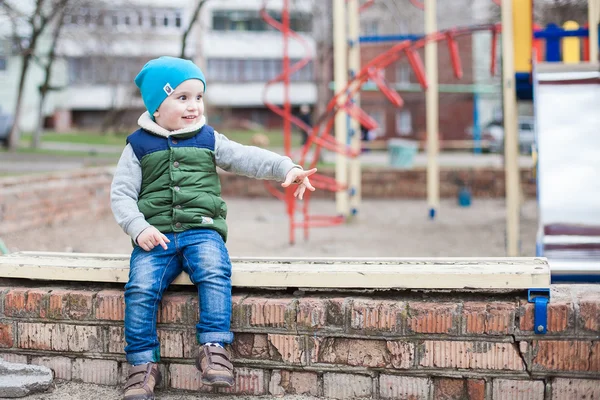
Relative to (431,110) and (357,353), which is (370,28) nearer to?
(431,110)

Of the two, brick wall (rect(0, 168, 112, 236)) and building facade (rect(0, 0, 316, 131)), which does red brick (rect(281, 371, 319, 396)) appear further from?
building facade (rect(0, 0, 316, 131))

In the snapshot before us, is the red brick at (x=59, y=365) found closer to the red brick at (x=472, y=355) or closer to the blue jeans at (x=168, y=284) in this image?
the blue jeans at (x=168, y=284)

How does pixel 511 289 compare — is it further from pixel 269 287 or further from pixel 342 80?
pixel 342 80

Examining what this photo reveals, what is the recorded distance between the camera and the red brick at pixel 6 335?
10.1 ft

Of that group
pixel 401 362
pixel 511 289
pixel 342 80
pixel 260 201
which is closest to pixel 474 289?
pixel 511 289

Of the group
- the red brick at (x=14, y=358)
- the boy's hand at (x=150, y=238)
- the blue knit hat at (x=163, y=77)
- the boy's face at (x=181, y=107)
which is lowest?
the red brick at (x=14, y=358)

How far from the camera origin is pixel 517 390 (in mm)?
2693

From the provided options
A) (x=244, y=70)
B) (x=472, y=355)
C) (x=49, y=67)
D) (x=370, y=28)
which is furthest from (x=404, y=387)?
(x=244, y=70)

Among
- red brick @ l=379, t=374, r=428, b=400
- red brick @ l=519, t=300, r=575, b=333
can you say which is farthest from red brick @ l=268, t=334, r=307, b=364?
red brick @ l=519, t=300, r=575, b=333

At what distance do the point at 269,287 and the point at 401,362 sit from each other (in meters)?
0.55

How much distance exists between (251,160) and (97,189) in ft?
21.8

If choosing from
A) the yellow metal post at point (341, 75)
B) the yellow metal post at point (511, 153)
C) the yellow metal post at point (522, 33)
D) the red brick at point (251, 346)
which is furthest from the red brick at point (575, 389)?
the yellow metal post at point (341, 75)

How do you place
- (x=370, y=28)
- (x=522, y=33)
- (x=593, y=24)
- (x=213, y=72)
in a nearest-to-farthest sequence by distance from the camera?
1. (x=522, y=33)
2. (x=593, y=24)
3. (x=370, y=28)
4. (x=213, y=72)

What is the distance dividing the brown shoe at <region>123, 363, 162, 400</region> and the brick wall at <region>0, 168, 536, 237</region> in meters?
4.70
